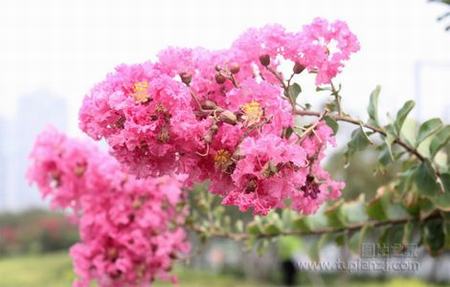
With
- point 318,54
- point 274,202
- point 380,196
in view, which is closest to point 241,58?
point 318,54

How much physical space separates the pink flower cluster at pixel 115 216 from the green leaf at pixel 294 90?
590 millimetres

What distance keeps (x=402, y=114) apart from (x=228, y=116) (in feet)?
1.18

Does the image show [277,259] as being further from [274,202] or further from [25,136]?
[274,202]

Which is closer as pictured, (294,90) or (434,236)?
Result: (294,90)

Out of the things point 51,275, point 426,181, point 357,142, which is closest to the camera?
point 357,142

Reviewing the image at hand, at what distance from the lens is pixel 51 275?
475 inches

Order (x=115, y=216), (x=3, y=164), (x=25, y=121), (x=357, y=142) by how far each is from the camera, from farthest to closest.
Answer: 1. (x=3, y=164)
2. (x=25, y=121)
3. (x=115, y=216)
4. (x=357, y=142)

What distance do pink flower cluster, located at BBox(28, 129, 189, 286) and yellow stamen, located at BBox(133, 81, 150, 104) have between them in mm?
637

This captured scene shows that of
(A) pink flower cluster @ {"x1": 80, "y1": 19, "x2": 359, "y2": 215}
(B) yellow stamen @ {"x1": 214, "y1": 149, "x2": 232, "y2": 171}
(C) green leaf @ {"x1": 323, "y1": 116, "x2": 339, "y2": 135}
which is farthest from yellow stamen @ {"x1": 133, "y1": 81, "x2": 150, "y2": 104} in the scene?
(C) green leaf @ {"x1": 323, "y1": 116, "x2": 339, "y2": 135}

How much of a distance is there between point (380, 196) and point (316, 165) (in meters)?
0.42

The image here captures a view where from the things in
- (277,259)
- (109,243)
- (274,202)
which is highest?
(274,202)

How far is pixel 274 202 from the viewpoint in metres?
0.74

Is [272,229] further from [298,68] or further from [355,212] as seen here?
[298,68]

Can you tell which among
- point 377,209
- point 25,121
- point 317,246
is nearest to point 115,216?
point 317,246
